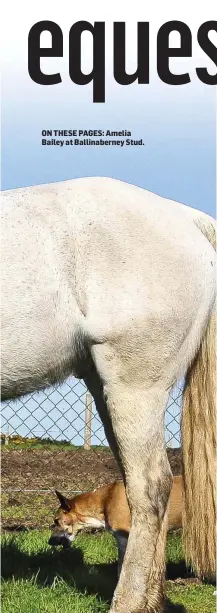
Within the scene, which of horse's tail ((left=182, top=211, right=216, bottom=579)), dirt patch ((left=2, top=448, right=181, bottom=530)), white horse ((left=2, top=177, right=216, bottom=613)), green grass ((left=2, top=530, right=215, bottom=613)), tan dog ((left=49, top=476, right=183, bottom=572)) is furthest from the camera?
dirt patch ((left=2, top=448, right=181, bottom=530))

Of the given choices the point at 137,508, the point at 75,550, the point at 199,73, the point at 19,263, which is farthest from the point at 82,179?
the point at 75,550

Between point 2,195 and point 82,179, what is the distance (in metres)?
0.39

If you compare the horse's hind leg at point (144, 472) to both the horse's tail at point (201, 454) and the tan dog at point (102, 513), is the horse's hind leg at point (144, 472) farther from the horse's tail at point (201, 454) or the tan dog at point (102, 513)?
the tan dog at point (102, 513)

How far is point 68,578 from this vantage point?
15.5ft

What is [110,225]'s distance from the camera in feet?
13.3

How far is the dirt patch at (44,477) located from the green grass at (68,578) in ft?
2.79

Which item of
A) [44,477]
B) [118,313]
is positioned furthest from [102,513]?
[118,313]

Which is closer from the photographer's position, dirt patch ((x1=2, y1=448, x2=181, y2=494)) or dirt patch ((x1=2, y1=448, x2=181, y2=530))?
dirt patch ((x1=2, y1=448, x2=181, y2=530))

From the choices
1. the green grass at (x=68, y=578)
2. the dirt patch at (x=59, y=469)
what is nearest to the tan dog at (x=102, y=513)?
the green grass at (x=68, y=578)

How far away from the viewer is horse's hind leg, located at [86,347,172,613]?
12.8 feet

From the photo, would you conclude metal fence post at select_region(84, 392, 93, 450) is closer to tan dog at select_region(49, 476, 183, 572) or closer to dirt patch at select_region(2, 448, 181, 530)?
dirt patch at select_region(2, 448, 181, 530)

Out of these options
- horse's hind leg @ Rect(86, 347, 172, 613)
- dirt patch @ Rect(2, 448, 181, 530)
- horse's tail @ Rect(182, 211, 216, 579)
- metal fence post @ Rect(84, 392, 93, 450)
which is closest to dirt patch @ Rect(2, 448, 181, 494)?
dirt patch @ Rect(2, 448, 181, 530)

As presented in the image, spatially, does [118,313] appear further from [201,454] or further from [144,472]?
[201,454]

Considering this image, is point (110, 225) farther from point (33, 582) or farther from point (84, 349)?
point (33, 582)
